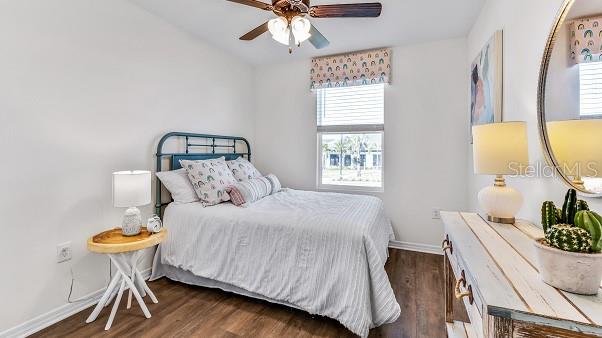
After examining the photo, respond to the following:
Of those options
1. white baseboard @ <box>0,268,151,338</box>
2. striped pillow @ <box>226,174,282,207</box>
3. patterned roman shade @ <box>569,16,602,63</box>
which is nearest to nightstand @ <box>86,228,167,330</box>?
white baseboard @ <box>0,268,151,338</box>

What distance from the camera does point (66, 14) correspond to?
198 centimetres

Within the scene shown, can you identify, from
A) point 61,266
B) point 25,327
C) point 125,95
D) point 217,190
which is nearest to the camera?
point 25,327

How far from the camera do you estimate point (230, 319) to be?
6.35 feet

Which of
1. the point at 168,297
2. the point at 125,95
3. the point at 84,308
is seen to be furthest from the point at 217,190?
the point at 84,308

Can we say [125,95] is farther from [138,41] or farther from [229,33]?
[229,33]

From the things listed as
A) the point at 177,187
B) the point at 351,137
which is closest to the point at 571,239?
the point at 177,187

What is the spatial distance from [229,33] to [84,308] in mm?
2973

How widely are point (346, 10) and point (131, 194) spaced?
2008 millimetres

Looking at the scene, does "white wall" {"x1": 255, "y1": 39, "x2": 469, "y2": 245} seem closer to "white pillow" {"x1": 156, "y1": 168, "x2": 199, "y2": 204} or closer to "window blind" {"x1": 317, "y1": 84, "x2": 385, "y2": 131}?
"window blind" {"x1": 317, "y1": 84, "x2": 385, "y2": 131}

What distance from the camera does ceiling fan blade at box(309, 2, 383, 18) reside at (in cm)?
173

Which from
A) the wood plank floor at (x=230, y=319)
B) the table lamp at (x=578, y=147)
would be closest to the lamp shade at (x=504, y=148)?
the table lamp at (x=578, y=147)

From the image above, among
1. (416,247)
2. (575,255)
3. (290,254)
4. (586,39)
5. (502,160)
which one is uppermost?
(586,39)

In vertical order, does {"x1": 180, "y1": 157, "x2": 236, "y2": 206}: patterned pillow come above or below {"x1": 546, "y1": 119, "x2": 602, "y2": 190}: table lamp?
below

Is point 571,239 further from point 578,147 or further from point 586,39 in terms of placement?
point 586,39
